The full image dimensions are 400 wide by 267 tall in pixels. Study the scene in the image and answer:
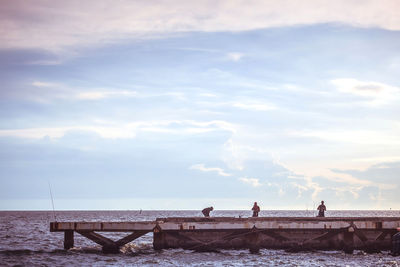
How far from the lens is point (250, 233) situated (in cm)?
2777

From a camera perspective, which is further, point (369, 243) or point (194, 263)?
point (369, 243)

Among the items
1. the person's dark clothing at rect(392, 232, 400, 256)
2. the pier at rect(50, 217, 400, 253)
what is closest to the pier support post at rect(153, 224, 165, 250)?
the pier at rect(50, 217, 400, 253)

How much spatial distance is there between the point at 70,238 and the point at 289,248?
39.0ft

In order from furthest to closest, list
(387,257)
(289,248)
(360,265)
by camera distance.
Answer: (289,248), (387,257), (360,265)

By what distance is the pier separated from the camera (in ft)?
88.5

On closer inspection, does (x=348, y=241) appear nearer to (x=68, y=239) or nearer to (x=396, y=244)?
(x=396, y=244)

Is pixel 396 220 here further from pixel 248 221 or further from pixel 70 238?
pixel 70 238

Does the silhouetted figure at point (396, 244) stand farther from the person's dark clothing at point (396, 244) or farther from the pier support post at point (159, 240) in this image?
the pier support post at point (159, 240)

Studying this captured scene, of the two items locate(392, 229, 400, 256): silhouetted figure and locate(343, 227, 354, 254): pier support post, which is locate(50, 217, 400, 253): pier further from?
locate(392, 229, 400, 256): silhouetted figure

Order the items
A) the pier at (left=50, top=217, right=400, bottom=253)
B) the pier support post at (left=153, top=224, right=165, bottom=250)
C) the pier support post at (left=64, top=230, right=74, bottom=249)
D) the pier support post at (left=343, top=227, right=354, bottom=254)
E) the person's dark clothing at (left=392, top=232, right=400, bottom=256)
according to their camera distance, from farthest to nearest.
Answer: the pier support post at (left=64, top=230, right=74, bottom=249) → the pier support post at (left=153, top=224, right=165, bottom=250) → the pier support post at (left=343, top=227, right=354, bottom=254) → the pier at (left=50, top=217, right=400, bottom=253) → the person's dark clothing at (left=392, top=232, right=400, bottom=256)

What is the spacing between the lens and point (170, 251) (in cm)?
2792

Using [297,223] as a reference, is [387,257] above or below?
below

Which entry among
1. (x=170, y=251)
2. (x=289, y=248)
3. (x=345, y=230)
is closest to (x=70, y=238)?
(x=170, y=251)

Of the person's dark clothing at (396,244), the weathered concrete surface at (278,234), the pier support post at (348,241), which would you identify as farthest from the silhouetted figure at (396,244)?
the pier support post at (348,241)
